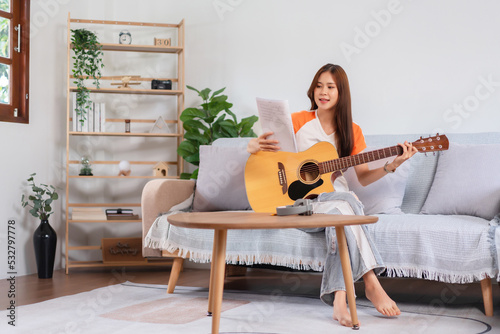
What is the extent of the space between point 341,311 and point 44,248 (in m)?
2.05

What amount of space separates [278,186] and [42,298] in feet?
4.02

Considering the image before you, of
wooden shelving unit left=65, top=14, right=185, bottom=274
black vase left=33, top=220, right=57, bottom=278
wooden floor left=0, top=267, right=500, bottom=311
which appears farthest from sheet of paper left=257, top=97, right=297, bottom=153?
black vase left=33, top=220, right=57, bottom=278

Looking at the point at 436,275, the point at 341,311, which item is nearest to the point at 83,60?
the point at 341,311

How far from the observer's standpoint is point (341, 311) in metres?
2.12

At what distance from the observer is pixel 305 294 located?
9.30ft

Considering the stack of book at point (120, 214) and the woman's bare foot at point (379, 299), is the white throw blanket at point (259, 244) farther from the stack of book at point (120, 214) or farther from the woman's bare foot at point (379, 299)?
the stack of book at point (120, 214)

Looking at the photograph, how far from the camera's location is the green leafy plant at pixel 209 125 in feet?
12.4

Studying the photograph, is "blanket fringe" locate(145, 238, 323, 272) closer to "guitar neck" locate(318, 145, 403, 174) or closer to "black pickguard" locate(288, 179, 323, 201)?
"black pickguard" locate(288, 179, 323, 201)

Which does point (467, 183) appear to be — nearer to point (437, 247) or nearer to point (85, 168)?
point (437, 247)

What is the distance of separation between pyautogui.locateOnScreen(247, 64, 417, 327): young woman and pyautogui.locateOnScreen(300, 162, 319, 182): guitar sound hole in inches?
4.4

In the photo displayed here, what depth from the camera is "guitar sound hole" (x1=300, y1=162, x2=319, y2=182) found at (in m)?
2.44

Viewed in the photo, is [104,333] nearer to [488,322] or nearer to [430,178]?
[488,322]

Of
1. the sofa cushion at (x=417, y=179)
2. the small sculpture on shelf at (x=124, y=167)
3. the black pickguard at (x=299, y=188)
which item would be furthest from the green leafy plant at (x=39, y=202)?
the sofa cushion at (x=417, y=179)

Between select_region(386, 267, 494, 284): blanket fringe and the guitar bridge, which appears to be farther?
the guitar bridge
